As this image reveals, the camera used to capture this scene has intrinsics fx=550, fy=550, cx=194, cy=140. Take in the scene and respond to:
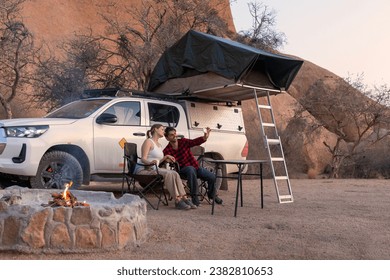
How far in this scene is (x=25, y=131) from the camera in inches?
318

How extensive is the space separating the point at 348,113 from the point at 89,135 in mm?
14931

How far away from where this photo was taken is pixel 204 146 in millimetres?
10117

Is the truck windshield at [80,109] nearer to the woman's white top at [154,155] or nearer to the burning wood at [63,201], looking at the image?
the woman's white top at [154,155]

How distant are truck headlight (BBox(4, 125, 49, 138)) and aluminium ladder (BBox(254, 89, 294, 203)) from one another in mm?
3715

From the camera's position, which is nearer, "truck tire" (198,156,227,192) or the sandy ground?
the sandy ground

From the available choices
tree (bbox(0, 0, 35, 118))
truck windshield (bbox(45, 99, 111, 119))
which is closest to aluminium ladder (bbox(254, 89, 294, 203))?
truck windshield (bbox(45, 99, 111, 119))

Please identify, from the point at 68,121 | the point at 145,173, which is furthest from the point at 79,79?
the point at 145,173

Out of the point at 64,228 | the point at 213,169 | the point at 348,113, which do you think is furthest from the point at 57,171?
the point at 348,113

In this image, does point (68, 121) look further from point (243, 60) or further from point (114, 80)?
point (114, 80)

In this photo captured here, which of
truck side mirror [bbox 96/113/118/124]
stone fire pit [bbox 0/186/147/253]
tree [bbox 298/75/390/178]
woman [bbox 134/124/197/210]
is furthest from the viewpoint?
tree [bbox 298/75/390/178]

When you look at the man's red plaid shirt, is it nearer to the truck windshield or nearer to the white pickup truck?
the white pickup truck

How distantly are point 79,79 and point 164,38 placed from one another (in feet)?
9.77

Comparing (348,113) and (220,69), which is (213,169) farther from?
(348,113)

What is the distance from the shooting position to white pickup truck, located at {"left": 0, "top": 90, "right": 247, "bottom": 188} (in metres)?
7.99
